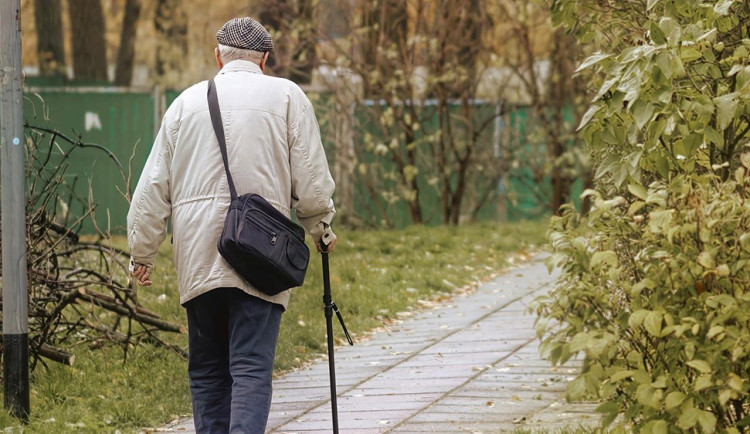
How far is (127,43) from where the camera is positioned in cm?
2909

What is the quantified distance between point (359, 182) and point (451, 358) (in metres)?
8.83

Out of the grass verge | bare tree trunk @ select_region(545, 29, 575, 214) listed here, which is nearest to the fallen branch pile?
the grass verge

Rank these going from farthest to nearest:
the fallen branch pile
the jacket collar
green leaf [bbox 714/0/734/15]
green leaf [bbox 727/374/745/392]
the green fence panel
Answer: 1. the green fence panel
2. the fallen branch pile
3. the jacket collar
4. green leaf [bbox 714/0/734/15]
5. green leaf [bbox 727/374/745/392]

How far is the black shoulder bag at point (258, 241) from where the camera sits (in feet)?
14.9

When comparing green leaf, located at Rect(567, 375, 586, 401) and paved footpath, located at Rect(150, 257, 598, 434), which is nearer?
green leaf, located at Rect(567, 375, 586, 401)

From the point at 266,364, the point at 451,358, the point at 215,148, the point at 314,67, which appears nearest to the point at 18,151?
the point at 215,148

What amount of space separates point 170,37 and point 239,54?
1150 inches

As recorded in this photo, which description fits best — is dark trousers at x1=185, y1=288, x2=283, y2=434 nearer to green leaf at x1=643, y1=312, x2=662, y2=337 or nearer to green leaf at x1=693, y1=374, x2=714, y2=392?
green leaf at x1=643, y1=312, x2=662, y2=337

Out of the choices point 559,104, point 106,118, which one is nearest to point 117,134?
point 106,118

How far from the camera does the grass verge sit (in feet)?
20.4

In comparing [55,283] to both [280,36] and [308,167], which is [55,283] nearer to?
[308,167]

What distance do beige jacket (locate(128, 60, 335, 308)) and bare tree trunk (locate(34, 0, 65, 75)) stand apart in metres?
23.9

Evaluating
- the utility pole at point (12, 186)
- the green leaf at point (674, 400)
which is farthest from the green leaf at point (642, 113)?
the utility pole at point (12, 186)

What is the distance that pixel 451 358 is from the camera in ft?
24.6
